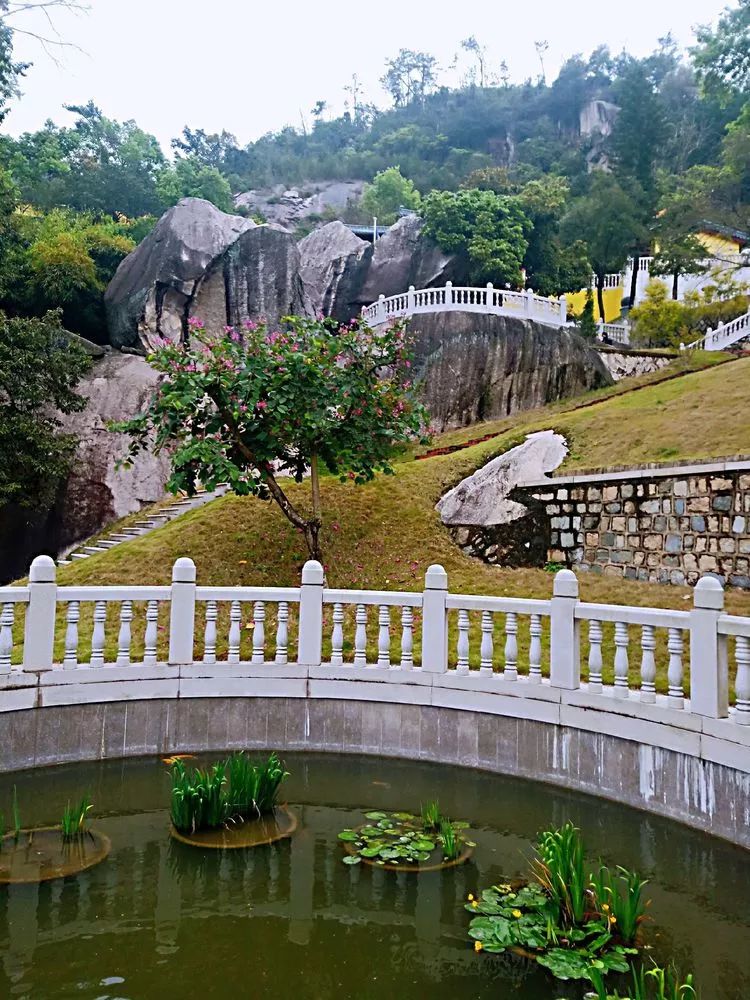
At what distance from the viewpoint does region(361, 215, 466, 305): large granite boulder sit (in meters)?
26.9

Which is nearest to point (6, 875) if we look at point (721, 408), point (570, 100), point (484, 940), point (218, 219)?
point (484, 940)

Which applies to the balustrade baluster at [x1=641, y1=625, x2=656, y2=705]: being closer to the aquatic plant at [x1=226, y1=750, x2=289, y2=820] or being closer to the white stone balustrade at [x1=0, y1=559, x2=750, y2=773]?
the white stone balustrade at [x1=0, y1=559, x2=750, y2=773]

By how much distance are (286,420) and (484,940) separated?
25.2 feet

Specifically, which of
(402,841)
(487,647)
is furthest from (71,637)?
(487,647)

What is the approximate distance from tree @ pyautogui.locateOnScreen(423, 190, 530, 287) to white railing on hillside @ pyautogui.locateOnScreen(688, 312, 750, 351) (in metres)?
6.59

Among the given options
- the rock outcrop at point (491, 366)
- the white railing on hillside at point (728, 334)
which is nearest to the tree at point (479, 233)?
the rock outcrop at point (491, 366)

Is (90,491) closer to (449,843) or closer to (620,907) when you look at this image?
(449,843)

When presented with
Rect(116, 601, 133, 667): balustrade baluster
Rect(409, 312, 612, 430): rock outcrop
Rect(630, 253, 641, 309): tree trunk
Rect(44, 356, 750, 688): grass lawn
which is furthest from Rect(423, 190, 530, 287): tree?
Rect(116, 601, 133, 667): balustrade baluster

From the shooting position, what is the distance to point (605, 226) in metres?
32.4

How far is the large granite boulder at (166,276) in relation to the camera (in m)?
23.3

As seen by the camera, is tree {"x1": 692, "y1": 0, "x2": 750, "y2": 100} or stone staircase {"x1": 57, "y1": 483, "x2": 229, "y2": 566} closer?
stone staircase {"x1": 57, "y1": 483, "x2": 229, "y2": 566}

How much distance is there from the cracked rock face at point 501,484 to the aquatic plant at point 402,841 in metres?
6.67

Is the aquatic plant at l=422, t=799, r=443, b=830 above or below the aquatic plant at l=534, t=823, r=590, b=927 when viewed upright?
below

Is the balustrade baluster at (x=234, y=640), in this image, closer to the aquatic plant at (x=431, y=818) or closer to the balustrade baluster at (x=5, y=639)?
the balustrade baluster at (x=5, y=639)
